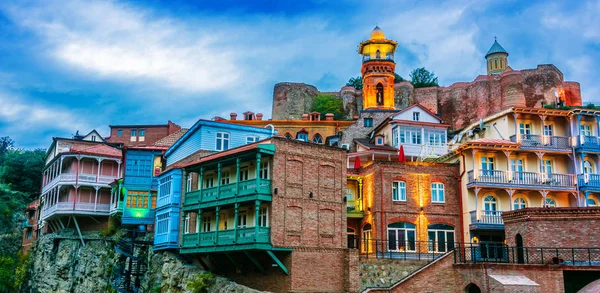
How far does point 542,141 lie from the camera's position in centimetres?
4325

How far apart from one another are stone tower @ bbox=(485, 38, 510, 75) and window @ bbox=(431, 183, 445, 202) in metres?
53.3


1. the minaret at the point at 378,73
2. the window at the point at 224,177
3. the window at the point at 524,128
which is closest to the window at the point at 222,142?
the window at the point at 224,177

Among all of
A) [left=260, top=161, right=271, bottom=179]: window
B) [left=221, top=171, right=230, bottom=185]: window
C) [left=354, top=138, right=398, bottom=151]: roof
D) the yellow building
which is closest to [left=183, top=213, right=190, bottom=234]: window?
[left=221, top=171, right=230, bottom=185]: window

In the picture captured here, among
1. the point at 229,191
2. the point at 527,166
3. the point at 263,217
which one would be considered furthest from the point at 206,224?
the point at 527,166

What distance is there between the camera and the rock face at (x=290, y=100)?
269 ft

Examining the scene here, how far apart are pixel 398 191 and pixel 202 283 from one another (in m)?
15.0

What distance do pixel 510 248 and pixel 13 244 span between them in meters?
52.0

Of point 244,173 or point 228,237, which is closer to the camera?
point 228,237

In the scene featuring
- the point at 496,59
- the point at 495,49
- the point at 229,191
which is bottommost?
the point at 229,191

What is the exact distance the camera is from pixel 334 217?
113 feet

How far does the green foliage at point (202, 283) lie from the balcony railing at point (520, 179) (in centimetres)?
1868

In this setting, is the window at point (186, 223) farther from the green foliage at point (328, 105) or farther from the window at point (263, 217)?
the green foliage at point (328, 105)

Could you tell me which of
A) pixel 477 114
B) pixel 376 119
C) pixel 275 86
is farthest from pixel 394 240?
pixel 275 86

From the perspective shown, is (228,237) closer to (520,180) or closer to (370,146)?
(520,180)
